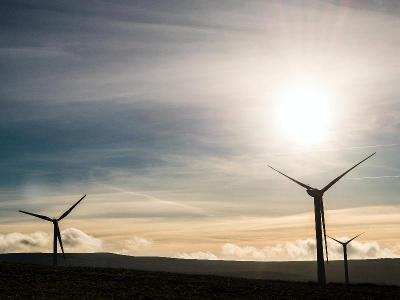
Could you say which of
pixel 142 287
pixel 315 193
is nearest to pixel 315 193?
pixel 315 193

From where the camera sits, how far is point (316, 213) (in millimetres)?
89500

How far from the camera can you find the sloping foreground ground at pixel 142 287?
197 ft

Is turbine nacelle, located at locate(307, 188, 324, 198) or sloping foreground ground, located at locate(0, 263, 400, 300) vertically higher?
turbine nacelle, located at locate(307, 188, 324, 198)

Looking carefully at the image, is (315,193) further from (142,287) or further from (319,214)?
(142,287)

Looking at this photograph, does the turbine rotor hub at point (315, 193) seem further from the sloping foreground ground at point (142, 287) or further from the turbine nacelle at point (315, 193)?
the sloping foreground ground at point (142, 287)

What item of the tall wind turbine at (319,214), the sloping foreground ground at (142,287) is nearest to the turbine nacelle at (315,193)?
the tall wind turbine at (319,214)

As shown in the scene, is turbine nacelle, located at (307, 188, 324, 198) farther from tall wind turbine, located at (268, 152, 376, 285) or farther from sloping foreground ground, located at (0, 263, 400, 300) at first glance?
sloping foreground ground, located at (0, 263, 400, 300)

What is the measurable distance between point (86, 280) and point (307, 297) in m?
27.4

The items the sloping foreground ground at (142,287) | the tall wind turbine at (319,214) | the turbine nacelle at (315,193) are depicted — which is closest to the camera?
the sloping foreground ground at (142,287)

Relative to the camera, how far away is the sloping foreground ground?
6003 cm

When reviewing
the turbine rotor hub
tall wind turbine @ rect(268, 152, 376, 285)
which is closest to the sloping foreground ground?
tall wind turbine @ rect(268, 152, 376, 285)

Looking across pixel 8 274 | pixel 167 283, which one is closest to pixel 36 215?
pixel 8 274

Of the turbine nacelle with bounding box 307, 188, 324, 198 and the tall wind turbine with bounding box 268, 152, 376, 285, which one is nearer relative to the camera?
the tall wind turbine with bounding box 268, 152, 376, 285

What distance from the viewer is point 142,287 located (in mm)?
67188
